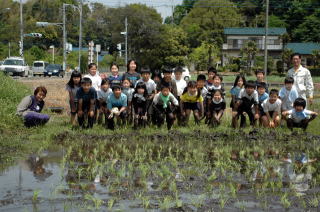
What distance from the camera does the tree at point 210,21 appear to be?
71125 millimetres

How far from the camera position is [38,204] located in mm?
5758

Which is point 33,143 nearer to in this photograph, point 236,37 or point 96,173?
point 96,173

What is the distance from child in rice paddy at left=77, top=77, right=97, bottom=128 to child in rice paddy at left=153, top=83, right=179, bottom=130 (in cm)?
128

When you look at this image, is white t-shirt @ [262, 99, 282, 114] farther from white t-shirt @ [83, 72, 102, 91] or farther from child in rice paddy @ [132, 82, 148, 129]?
white t-shirt @ [83, 72, 102, 91]

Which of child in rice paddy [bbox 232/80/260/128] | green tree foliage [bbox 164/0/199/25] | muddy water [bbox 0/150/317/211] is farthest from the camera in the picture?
green tree foliage [bbox 164/0/199/25]

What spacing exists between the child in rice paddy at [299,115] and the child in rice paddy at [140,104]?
2886 millimetres

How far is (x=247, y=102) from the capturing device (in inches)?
451

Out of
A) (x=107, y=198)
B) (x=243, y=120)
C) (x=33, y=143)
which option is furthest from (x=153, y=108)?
(x=107, y=198)

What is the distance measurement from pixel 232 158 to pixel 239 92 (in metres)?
3.24

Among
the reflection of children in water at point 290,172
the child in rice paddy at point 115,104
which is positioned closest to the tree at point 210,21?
the child in rice paddy at point 115,104

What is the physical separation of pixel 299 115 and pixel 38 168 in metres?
5.70

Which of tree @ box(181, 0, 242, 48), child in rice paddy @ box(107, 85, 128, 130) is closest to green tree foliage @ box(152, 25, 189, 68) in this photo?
tree @ box(181, 0, 242, 48)

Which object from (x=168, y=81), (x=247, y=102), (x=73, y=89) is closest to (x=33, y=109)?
(x=73, y=89)

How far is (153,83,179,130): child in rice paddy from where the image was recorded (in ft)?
36.8
